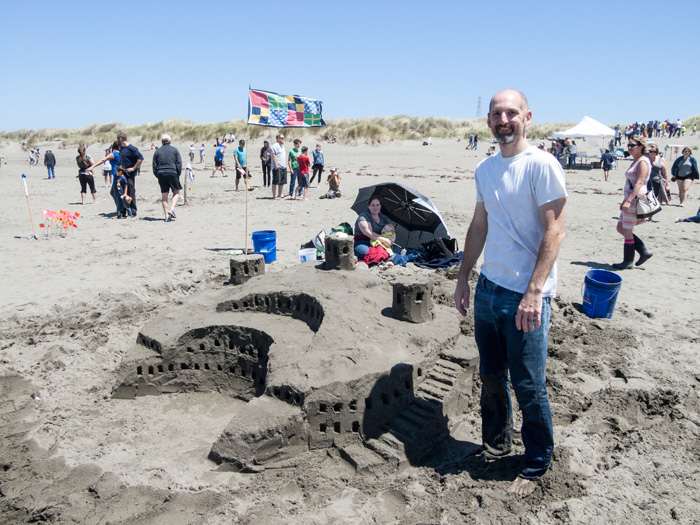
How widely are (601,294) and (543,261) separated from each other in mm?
3811

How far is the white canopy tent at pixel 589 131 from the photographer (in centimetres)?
2473

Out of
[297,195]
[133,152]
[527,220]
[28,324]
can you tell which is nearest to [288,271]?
[28,324]

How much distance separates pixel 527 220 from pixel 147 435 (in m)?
3.89

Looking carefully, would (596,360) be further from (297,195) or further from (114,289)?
(297,195)

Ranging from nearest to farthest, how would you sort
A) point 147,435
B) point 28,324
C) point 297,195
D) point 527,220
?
point 527,220, point 147,435, point 28,324, point 297,195

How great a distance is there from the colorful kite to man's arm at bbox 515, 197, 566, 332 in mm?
6627

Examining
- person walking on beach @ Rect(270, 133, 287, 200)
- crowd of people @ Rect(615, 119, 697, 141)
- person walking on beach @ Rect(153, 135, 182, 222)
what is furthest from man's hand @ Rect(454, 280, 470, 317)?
crowd of people @ Rect(615, 119, 697, 141)

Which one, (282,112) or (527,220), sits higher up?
(282,112)

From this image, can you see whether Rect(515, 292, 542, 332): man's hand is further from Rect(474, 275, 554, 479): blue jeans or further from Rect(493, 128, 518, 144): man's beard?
Rect(493, 128, 518, 144): man's beard

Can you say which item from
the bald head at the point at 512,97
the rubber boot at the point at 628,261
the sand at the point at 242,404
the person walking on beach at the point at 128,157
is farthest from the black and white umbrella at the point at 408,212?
the person walking on beach at the point at 128,157

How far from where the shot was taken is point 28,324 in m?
6.49

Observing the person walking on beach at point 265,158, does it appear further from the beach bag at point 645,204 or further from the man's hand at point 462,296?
the man's hand at point 462,296

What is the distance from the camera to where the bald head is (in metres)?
3.15

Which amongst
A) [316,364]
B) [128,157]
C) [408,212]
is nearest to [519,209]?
[316,364]
